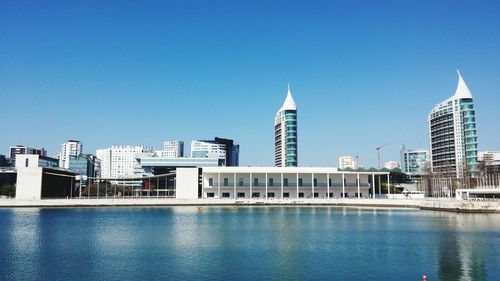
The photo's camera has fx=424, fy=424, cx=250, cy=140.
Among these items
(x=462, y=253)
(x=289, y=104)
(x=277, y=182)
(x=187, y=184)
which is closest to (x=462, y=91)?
(x=289, y=104)

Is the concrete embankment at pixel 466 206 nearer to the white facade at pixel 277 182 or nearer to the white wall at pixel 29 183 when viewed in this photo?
the white facade at pixel 277 182

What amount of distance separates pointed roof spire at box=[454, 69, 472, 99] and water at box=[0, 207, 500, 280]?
109 m

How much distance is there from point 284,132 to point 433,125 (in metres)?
56.1

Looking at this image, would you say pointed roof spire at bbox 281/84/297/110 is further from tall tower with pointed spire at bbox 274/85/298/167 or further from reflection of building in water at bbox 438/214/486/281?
reflection of building in water at bbox 438/214/486/281

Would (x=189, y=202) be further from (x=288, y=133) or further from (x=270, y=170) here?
(x=288, y=133)

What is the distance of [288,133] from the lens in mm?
160375

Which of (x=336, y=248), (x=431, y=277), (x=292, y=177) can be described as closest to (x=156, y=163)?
(x=292, y=177)

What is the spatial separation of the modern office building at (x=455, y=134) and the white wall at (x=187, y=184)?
79.8 meters

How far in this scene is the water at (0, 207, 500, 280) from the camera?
23.2 metres

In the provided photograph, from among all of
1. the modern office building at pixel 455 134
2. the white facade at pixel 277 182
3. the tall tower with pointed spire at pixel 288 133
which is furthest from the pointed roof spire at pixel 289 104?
the white facade at pixel 277 182

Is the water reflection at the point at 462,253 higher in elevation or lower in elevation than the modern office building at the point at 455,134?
lower

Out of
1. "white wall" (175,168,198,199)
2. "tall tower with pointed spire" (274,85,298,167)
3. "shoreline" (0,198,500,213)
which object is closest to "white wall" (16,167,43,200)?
"shoreline" (0,198,500,213)

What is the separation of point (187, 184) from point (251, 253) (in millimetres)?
68838

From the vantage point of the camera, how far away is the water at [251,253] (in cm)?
2319
